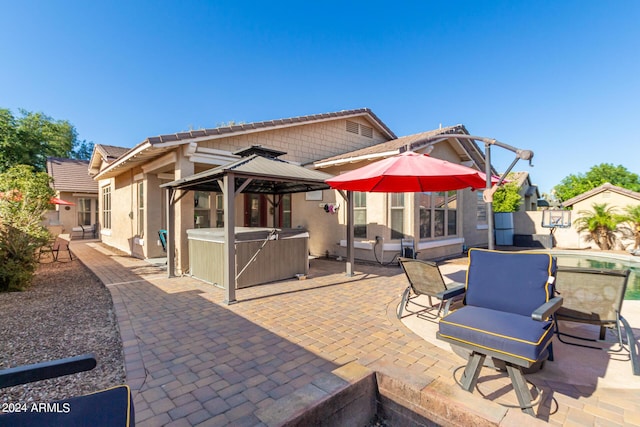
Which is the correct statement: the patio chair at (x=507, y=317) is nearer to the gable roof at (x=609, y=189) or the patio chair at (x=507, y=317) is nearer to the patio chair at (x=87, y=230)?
the gable roof at (x=609, y=189)

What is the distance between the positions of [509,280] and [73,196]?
76.1ft

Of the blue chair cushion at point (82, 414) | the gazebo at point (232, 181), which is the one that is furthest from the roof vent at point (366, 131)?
the blue chair cushion at point (82, 414)

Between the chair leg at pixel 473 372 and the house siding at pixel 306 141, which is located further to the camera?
the house siding at pixel 306 141

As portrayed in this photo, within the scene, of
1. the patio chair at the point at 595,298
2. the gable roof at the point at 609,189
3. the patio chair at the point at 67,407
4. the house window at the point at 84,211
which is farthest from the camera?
the house window at the point at 84,211

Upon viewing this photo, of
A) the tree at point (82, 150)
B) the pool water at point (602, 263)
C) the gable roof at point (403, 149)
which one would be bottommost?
the pool water at point (602, 263)

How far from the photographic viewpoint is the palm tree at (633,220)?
37.5 ft

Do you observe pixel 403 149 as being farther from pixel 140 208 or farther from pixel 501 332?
pixel 140 208

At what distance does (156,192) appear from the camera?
9.62 meters

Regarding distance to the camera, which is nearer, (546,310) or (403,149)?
(546,310)

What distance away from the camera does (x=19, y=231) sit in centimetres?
614

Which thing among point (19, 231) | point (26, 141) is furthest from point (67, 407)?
point (26, 141)

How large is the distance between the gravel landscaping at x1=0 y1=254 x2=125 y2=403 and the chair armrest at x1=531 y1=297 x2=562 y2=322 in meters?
3.68

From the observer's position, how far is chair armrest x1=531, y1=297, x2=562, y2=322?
2.38 m

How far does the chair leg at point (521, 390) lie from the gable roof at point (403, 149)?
542 centimetres
